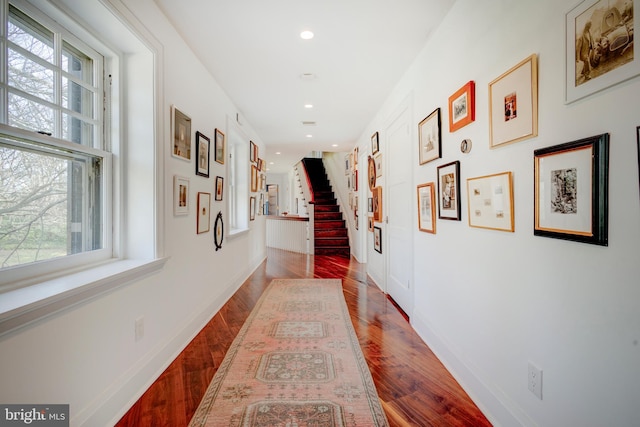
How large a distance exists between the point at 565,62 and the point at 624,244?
2.33 feet

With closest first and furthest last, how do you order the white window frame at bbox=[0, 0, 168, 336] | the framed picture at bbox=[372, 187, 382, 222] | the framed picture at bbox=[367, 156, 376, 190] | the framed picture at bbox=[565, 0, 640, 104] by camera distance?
the framed picture at bbox=[565, 0, 640, 104]
the white window frame at bbox=[0, 0, 168, 336]
the framed picture at bbox=[372, 187, 382, 222]
the framed picture at bbox=[367, 156, 376, 190]

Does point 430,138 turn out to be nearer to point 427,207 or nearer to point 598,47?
point 427,207

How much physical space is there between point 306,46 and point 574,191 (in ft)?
7.49

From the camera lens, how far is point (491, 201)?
166 centimetres

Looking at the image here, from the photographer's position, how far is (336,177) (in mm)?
8836

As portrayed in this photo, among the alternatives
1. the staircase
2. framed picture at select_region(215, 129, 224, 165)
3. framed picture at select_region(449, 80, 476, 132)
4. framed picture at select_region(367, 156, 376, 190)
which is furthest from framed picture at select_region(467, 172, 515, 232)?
the staircase

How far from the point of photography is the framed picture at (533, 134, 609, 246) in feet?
3.28

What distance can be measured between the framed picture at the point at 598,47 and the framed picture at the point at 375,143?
3.27 metres

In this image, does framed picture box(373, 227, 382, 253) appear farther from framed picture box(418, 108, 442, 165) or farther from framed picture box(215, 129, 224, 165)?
framed picture box(215, 129, 224, 165)

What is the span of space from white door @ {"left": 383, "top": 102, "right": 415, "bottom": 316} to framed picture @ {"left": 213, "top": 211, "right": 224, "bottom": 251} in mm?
2058

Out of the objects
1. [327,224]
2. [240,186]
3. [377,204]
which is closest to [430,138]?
[377,204]

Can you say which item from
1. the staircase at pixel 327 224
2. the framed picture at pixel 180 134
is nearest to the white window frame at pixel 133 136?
the framed picture at pixel 180 134

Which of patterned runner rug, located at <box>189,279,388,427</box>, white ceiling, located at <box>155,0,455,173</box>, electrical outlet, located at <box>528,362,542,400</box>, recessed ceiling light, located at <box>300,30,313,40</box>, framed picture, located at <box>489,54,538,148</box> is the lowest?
patterned runner rug, located at <box>189,279,388,427</box>

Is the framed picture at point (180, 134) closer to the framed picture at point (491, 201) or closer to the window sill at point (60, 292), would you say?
the window sill at point (60, 292)
